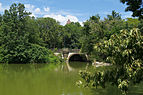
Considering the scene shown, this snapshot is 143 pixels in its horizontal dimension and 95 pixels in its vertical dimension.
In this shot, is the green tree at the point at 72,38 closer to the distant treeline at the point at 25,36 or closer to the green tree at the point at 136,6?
the distant treeline at the point at 25,36

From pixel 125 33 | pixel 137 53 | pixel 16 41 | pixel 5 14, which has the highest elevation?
pixel 5 14

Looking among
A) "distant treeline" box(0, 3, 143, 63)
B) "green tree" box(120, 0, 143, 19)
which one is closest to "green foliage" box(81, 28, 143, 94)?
"green tree" box(120, 0, 143, 19)

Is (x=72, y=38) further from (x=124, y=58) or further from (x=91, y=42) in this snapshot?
(x=124, y=58)

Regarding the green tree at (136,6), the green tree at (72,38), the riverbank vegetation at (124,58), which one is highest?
the green tree at (72,38)

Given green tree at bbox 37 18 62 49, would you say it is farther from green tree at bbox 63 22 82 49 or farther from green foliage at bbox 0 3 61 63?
green foliage at bbox 0 3 61 63

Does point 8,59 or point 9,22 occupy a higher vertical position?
point 9,22

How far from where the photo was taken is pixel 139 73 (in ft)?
18.5

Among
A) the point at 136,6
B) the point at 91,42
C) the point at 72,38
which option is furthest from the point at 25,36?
the point at 136,6

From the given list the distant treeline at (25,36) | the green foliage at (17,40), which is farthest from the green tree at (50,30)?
the green foliage at (17,40)

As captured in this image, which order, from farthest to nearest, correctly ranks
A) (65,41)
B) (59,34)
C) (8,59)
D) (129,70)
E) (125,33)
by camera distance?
(65,41) < (59,34) < (8,59) < (125,33) < (129,70)

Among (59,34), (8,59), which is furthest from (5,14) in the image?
(59,34)

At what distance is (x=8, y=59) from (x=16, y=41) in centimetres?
282

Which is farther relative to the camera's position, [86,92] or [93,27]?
[93,27]

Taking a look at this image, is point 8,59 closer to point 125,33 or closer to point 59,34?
point 59,34
